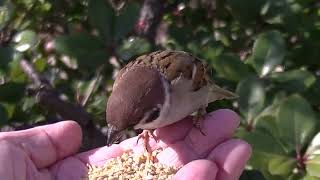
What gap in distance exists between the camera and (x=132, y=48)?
1.53 meters

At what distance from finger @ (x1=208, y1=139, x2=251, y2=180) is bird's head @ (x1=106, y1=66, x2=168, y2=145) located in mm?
190

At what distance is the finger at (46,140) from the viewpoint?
5.16 feet

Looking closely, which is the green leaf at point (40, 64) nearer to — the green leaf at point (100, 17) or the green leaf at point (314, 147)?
the green leaf at point (100, 17)

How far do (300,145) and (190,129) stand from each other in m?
0.32

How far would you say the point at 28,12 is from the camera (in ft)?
5.58

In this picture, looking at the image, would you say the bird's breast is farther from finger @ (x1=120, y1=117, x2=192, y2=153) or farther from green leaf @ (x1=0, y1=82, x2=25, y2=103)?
green leaf @ (x1=0, y1=82, x2=25, y2=103)

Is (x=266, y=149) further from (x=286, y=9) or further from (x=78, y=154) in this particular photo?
(x=78, y=154)

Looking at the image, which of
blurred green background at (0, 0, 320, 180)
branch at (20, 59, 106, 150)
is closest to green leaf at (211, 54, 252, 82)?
blurred green background at (0, 0, 320, 180)

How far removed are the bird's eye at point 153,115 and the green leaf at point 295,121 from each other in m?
0.29

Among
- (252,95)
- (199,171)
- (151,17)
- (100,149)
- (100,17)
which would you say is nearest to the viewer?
(199,171)

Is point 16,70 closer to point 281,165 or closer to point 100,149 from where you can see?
point 100,149

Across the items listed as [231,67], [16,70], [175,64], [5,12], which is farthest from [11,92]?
[231,67]

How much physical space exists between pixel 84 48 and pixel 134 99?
16cm

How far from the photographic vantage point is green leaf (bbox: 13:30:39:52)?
159 cm
